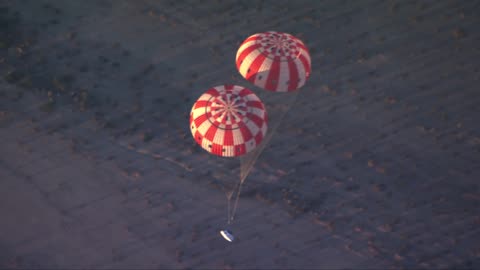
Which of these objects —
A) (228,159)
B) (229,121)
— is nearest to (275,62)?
(229,121)

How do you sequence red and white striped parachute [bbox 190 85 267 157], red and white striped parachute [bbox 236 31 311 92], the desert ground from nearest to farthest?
1. red and white striped parachute [bbox 190 85 267 157]
2. red and white striped parachute [bbox 236 31 311 92]
3. the desert ground

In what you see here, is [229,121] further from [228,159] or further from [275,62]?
[228,159]

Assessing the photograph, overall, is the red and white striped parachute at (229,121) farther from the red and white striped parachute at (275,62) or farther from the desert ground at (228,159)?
the desert ground at (228,159)

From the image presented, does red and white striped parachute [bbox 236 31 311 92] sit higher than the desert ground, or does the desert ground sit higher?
red and white striped parachute [bbox 236 31 311 92]

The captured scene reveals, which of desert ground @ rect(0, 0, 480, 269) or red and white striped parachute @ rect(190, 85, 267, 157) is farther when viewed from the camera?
desert ground @ rect(0, 0, 480, 269)

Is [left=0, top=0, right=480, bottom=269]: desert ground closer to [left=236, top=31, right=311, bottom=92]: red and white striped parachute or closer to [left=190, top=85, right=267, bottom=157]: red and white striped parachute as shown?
[left=236, top=31, right=311, bottom=92]: red and white striped parachute

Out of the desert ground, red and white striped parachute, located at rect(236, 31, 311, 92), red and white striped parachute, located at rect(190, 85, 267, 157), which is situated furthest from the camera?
the desert ground

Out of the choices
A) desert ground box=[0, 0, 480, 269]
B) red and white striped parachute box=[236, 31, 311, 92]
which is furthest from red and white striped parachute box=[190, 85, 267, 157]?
desert ground box=[0, 0, 480, 269]
